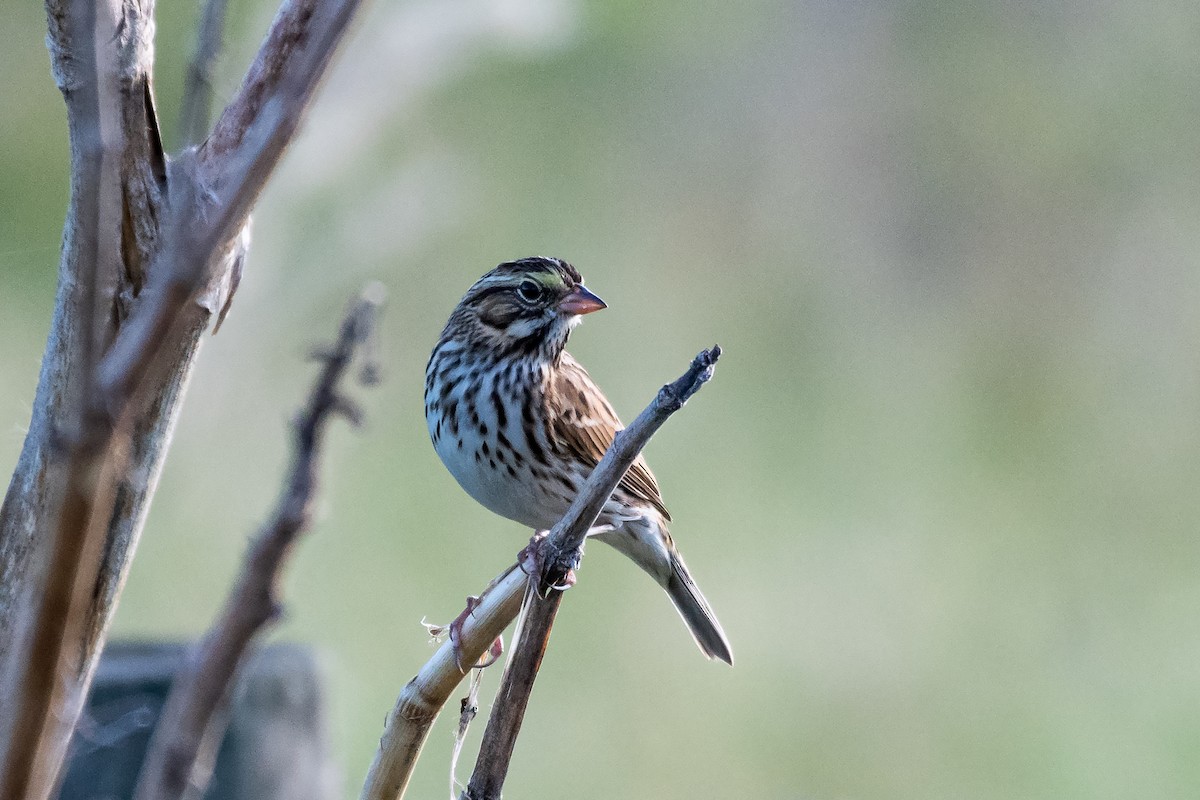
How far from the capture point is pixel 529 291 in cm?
246

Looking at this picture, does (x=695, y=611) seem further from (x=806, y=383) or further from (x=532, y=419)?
(x=806, y=383)

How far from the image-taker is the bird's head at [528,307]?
2.42 metres

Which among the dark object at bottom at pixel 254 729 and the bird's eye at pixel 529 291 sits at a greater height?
the bird's eye at pixel 529 291

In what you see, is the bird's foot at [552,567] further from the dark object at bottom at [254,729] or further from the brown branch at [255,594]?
the dark object at bottom at [254,729]

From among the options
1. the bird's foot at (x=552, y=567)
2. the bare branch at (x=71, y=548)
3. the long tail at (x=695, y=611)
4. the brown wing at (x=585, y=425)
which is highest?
the brown wing at (x=585, y=425)

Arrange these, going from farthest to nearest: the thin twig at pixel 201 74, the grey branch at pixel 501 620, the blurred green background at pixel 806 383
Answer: the blurred green background at pixel 806 383 → the grey branch at pixel 501 620 → the thin twig at pixel 201 74

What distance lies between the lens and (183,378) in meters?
1.04

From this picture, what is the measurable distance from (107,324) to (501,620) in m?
0.56

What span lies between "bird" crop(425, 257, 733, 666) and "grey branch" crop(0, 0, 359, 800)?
50.9 inches

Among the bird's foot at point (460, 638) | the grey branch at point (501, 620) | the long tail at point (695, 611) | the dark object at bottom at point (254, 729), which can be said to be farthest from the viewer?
the long tail at point (695, 611)

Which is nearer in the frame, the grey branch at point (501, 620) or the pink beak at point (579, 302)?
the grey branch at point (501, 620)

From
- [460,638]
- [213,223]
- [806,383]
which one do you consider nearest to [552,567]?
[460,638]

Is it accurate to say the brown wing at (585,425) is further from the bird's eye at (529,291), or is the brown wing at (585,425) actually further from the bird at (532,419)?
the bird's eye at (529,291)

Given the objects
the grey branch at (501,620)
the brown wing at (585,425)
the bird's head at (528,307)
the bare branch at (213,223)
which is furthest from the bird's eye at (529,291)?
the bare branch at (213,223)
